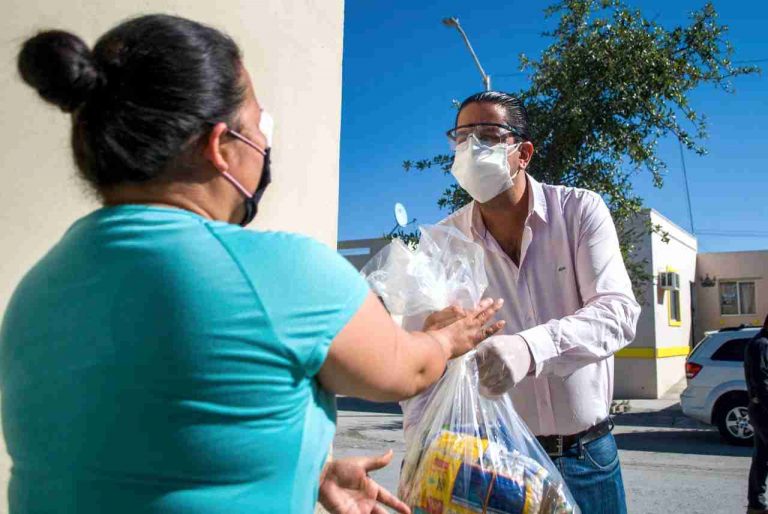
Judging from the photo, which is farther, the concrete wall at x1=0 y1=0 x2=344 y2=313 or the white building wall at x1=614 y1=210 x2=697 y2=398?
the white building wall at x1=614 y1=210 x2=697 y2=398

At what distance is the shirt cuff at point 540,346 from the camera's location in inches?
74.9

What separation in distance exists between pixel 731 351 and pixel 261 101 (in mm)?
9261

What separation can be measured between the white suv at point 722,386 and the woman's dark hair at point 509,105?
28.6 feet

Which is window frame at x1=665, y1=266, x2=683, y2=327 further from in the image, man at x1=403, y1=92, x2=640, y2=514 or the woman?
the woman

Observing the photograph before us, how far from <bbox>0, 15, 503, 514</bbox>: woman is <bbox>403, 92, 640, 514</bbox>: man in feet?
2.65

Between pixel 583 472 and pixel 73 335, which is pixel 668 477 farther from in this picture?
pixel 73 335

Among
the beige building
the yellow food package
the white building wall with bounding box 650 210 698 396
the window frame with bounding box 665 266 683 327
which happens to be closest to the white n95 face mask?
the yellow food package

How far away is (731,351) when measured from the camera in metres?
10.2

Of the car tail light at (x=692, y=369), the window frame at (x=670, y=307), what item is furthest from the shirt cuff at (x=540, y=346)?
the window frame at (x=670, y=307)

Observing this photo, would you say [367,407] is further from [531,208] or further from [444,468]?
[444,468]

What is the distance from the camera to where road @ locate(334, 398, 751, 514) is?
6.75 m

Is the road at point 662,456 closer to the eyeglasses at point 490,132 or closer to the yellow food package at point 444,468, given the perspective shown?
the eyeglasses at point 490,132

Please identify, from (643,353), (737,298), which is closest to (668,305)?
(643,353)

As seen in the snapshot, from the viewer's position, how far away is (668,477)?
7785mm
